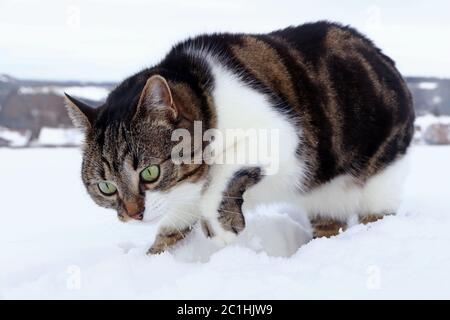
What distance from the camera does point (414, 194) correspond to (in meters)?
3.11

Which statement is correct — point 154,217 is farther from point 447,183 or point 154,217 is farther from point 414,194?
point 447,183

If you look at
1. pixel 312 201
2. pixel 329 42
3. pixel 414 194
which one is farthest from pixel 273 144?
pixel 414 194

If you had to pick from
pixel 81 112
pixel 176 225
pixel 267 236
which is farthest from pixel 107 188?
pixel 267 236

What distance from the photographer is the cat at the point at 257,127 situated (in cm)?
180

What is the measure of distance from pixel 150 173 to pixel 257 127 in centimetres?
44

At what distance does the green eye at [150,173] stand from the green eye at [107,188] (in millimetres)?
132

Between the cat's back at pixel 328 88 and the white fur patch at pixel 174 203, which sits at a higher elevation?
the cat's back at pixel 328 88

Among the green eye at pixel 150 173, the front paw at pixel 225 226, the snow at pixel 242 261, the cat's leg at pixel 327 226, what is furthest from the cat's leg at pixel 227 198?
the cat's leg at pixel 327 226

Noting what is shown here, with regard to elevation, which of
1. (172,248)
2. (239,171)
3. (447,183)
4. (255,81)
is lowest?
(447,183)

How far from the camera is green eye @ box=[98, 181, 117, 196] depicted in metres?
1.85

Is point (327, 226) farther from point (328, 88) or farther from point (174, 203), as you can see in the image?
point (174, 203)

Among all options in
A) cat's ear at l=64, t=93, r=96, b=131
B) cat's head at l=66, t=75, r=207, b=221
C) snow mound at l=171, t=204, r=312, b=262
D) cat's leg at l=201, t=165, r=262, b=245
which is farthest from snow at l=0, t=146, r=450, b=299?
cat's ear at l=64, t=93, r=96, b=131

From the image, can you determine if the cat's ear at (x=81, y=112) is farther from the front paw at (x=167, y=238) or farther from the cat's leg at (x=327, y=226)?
the cat's leg at (x=327, y=226)
